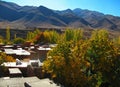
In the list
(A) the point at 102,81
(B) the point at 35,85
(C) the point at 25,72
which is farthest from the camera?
(C) the point at 25,72

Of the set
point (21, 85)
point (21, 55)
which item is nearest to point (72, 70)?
point (21, 85)

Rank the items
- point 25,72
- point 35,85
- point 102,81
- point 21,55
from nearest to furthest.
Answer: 1. point 35,85
2. point 102,81
3. point 25,72
4. point 21,55

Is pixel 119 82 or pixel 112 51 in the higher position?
pixel 112 51

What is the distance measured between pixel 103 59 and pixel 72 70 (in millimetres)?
3120

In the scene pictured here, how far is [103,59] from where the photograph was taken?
30.7 metres

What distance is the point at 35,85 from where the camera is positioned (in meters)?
28.5

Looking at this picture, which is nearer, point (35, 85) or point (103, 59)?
point (35, 85)

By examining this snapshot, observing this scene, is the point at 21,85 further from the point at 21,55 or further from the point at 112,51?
the point at 21,55

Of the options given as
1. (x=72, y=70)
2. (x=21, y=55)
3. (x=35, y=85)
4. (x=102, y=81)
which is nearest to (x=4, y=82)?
(x=35, y=85)

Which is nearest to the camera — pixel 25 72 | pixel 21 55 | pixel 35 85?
pixel 35 85

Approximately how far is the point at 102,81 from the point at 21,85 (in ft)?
25.1

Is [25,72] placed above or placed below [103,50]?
below

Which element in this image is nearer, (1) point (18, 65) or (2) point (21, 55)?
(1) point (18, 65)

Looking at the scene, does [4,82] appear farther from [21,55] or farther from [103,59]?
[21,55]
